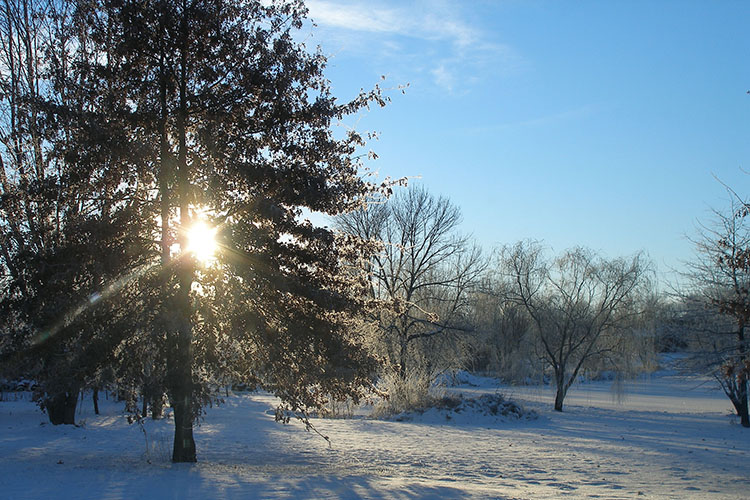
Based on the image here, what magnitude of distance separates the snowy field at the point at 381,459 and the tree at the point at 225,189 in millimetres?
1520

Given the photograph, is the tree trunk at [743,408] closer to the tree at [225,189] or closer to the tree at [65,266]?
the tree at [225,189]

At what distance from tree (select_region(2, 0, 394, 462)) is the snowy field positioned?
1520 mm

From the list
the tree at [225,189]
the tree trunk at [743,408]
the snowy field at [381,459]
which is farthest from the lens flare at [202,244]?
the tree trunk at [743,408]

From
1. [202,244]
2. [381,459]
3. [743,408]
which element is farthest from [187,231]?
[743,408]

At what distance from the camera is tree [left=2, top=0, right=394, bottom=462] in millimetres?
10820

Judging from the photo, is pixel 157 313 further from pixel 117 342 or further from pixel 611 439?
pixel 611 439

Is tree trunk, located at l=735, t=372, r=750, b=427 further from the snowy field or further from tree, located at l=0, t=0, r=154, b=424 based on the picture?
tree, located at l=0, t=0, r=154, b=424

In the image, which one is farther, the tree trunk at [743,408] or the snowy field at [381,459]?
the tree trunk at [743,408]

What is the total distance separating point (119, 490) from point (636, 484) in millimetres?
9141

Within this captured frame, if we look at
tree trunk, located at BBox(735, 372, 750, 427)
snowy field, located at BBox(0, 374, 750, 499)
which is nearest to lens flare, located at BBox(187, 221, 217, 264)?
snowy field, located at BBox(0, 374, 750, 499)

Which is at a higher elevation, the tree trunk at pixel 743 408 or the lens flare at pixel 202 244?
the lens flare at pixel 202 244

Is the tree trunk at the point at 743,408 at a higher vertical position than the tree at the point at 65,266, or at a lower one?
lower

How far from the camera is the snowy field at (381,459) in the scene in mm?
9914

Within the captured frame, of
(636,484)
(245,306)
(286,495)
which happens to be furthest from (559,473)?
(245,306)
